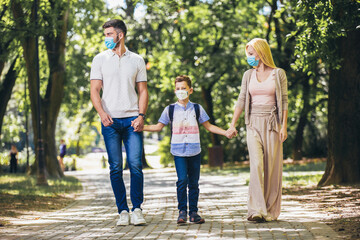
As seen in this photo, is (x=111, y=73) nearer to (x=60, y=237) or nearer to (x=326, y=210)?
(x=60, y=237)

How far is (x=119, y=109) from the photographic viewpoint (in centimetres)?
798

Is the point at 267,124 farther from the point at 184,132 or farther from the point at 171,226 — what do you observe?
the point at 171,226

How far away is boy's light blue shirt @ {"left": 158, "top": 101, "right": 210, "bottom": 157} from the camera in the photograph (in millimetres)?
8023

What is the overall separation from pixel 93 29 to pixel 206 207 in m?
21.5

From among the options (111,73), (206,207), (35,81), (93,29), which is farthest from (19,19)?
(93,29)

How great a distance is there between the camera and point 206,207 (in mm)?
10773

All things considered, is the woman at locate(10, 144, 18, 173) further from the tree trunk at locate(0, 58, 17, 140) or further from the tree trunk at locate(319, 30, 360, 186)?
the tree trunk at locate(319, 30, 360, 186)

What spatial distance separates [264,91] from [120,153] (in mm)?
1951

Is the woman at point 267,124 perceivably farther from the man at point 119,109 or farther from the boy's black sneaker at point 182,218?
the man at point 119,109

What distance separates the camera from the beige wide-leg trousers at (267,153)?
8.24 metres

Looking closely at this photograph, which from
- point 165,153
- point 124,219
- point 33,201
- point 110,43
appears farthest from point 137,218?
point 165,153

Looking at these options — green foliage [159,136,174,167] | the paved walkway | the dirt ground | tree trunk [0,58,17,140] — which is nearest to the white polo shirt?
the paved walkway

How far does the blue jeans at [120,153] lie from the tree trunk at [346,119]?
7.04m

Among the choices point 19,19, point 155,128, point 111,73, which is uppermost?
point 19,19
